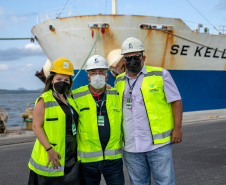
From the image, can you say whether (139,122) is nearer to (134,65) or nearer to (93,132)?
(93,132)

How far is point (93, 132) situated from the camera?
3.02 metres

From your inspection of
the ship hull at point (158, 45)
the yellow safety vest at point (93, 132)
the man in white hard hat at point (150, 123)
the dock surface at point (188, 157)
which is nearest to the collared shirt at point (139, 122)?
the man in white hard hat at point (150, 123)

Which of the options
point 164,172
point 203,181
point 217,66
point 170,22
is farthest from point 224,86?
point 164,172

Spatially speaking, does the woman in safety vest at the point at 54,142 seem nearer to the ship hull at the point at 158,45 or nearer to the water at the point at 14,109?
the water at the point at 14,109

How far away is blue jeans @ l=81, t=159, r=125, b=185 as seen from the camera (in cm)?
303

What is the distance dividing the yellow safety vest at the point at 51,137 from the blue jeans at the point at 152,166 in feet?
2.47

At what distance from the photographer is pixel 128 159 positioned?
3.19 meters

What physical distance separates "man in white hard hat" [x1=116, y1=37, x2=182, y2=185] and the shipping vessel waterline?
9761 millimetres

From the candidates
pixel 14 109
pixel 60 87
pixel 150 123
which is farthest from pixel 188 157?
pixel 14 109

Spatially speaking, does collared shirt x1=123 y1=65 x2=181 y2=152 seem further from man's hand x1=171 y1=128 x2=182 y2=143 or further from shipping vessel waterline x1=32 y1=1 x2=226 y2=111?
shipping vessel waterline x1=32 y1=1 x2=226 y2=111

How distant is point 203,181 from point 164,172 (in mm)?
2206

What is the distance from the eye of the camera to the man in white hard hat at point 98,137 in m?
3.03

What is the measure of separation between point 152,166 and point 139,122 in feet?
1.56

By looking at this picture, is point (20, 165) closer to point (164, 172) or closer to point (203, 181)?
point (203, 181)
